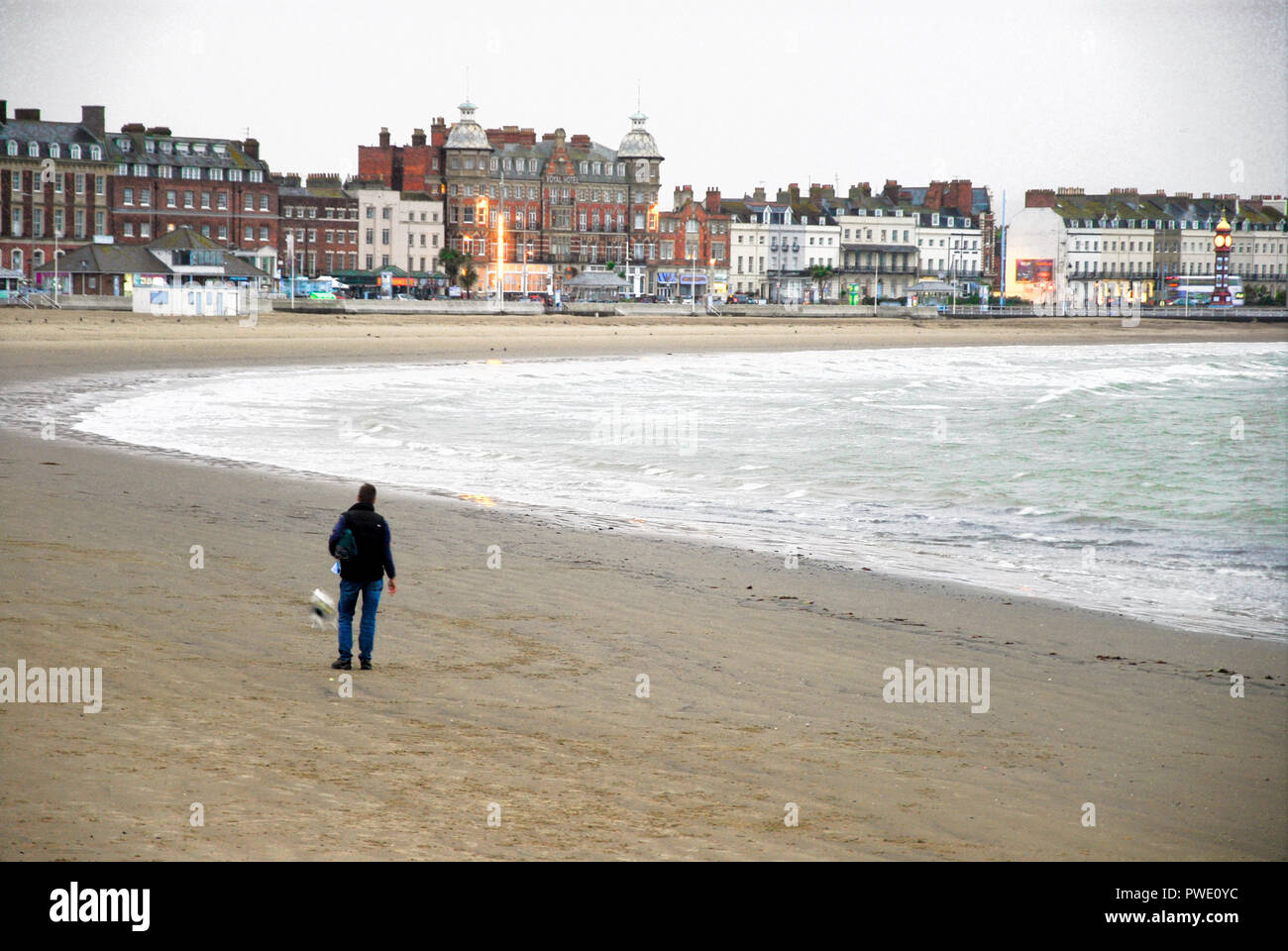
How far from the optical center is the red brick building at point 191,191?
87.2 metres

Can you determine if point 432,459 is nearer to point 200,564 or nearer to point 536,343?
point 200,564

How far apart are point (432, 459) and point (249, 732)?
14.4 meters

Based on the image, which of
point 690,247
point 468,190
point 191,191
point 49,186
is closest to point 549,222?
point 468,190

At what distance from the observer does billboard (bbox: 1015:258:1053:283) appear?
414ft

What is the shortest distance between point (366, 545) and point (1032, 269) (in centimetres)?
12585

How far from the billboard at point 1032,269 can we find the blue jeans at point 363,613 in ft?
410

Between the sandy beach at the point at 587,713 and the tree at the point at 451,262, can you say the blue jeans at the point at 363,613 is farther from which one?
the tree at the point at 451,262

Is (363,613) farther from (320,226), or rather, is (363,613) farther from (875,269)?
(875,269)

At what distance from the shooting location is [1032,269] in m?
127

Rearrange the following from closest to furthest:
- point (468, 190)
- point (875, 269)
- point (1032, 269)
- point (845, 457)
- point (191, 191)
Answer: point (845, 457) < point (191, 191) < point (468, 190) < point (875, 269) < point (1032, 269)

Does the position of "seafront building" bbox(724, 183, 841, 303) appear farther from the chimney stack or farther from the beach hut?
the chimney stack

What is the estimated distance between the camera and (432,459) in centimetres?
2083

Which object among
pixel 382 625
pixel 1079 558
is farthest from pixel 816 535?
pixel 382 625
